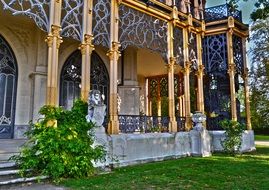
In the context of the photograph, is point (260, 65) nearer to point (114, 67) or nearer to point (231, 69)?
point (231, 69)

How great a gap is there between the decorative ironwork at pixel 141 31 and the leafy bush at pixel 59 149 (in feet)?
11.9

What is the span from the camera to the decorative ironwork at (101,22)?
8828 mm

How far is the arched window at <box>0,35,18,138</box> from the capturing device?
31.9 ft

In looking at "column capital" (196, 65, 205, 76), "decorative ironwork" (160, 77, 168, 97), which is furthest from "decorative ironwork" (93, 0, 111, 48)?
"decorative ironwork" (160, 77, 168, 97)

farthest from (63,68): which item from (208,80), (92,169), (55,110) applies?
(208,80)

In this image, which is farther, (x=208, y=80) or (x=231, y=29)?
(x=208, y=80)

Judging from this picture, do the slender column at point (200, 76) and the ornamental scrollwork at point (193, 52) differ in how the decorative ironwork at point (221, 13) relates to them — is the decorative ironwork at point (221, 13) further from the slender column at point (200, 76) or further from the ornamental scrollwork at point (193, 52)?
the ornamental scrollwork at point (193, 52)

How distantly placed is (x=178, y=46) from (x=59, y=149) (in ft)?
23.4

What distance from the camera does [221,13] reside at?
13695mm

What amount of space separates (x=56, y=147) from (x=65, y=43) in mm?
5896

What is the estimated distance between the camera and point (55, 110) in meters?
7.01

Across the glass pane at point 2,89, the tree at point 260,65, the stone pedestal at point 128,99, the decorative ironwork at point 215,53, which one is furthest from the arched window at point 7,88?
the tree at point 260,65

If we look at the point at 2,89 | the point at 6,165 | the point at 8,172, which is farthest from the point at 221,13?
the point at 8,172

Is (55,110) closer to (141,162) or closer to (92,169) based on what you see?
(92,169)
